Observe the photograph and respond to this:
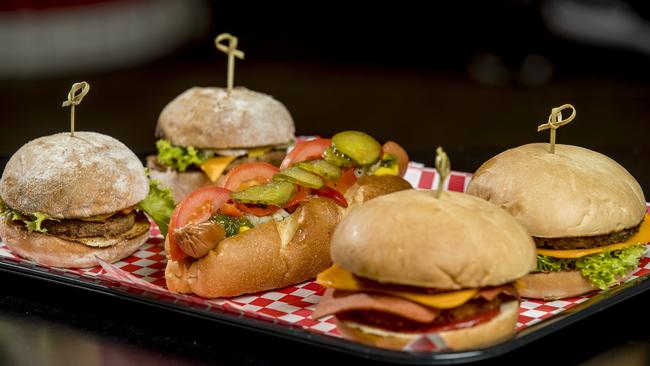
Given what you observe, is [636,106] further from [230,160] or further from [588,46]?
[230,160]

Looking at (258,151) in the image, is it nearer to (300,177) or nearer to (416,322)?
(300,177)

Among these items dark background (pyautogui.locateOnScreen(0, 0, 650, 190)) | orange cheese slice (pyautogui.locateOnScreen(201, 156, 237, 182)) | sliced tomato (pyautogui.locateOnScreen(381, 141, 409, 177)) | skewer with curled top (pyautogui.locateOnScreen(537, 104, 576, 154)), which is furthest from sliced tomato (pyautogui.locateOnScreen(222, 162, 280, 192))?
dark background (pyautogui.locateOnScreen(0, 0, 650, 190))

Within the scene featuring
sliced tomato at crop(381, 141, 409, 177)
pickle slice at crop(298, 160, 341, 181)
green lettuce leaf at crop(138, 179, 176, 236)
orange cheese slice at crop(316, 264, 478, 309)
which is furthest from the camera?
sliced tomato at crop(381, 141, 409, 177)

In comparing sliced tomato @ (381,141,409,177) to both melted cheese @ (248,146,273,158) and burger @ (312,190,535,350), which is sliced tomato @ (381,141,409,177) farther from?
burger @ (312,190,535,350)

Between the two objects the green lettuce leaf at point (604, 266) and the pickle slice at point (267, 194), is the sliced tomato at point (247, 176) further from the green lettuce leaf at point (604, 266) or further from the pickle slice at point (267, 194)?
the green lettuce leaf at point (604, 266)

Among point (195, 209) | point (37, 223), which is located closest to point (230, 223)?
point (195, 209)

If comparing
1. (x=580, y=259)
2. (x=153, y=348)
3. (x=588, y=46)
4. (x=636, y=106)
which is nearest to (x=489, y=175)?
(x=580, y=259)
